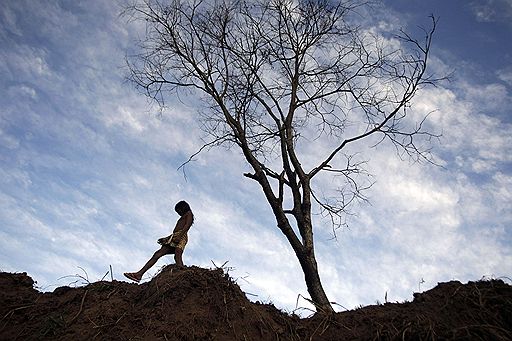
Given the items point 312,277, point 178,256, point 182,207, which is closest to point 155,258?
point 178,256

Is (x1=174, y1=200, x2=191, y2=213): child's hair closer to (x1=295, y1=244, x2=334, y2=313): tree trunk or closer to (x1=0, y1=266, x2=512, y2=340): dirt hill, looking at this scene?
(x1=295, y1=244, x2=334, y2=313): tree trunk

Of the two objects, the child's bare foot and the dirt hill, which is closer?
the dirt hill

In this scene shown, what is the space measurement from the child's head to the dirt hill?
2517 mm

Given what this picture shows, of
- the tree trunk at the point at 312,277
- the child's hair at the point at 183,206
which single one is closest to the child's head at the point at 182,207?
the child's hair at the point at 183,206

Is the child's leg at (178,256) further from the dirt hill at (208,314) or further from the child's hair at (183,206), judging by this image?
the dirt hill at (208,314)

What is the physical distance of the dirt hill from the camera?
14.0 ft

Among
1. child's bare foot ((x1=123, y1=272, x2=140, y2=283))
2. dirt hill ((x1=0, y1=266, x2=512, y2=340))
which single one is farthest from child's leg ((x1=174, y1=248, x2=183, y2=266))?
dirt hill ((x1=0, y1=266, x2=512, y2=340))

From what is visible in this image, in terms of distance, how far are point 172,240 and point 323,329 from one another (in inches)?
137

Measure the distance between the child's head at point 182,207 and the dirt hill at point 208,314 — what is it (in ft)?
8.26

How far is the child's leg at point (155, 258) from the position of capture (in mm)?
7152

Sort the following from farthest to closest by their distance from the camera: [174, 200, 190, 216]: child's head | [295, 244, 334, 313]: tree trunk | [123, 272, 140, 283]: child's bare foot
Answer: [174, 200, 190, 216]: child's head → [295, 244, 334, 313]: tree trunk → [123, 272, 140, 283]: child's bare foot

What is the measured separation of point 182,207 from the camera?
8000 mm

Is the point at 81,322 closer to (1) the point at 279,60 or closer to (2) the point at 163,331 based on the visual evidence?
(2) the point at 163,331

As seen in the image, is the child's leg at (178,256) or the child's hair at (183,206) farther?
the child's hair at (183,206)
